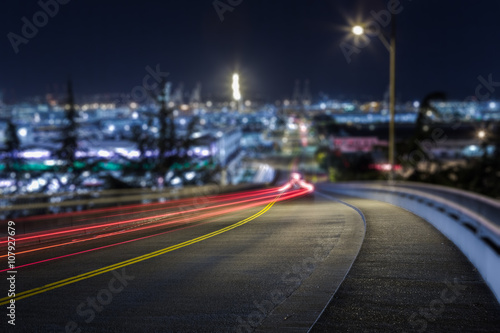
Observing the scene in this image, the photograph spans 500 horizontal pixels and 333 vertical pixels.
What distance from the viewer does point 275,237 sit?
401 inches

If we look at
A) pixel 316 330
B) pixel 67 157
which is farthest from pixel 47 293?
pixel 67 157

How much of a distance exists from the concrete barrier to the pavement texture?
0.67ft

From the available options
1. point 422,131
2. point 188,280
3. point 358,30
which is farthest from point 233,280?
point 422,131

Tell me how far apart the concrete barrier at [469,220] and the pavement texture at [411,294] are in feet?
0.67

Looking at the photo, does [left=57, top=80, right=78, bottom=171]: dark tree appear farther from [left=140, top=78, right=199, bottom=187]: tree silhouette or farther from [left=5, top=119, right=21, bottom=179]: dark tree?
[left=140, top=78, right=199, bottom=187]: tree silhouette

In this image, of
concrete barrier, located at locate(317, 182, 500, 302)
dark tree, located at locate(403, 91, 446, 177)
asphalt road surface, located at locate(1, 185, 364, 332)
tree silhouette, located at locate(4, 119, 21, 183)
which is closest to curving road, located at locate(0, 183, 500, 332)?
asphalt road surface, located at locate(1, 185, 364, 332)

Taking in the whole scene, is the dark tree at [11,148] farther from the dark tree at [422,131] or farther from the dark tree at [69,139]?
the dark tree at [422,131]

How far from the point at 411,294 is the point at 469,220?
109 inches

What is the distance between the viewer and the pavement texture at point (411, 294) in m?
5.31

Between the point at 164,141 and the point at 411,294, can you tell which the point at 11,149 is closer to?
the point at 164,141

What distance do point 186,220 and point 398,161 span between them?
107 ft

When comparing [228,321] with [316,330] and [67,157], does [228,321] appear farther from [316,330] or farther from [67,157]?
[67,157]

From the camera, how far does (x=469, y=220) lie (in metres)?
8.27

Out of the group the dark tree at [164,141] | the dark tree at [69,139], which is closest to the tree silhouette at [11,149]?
the dark tree at [69,139]
